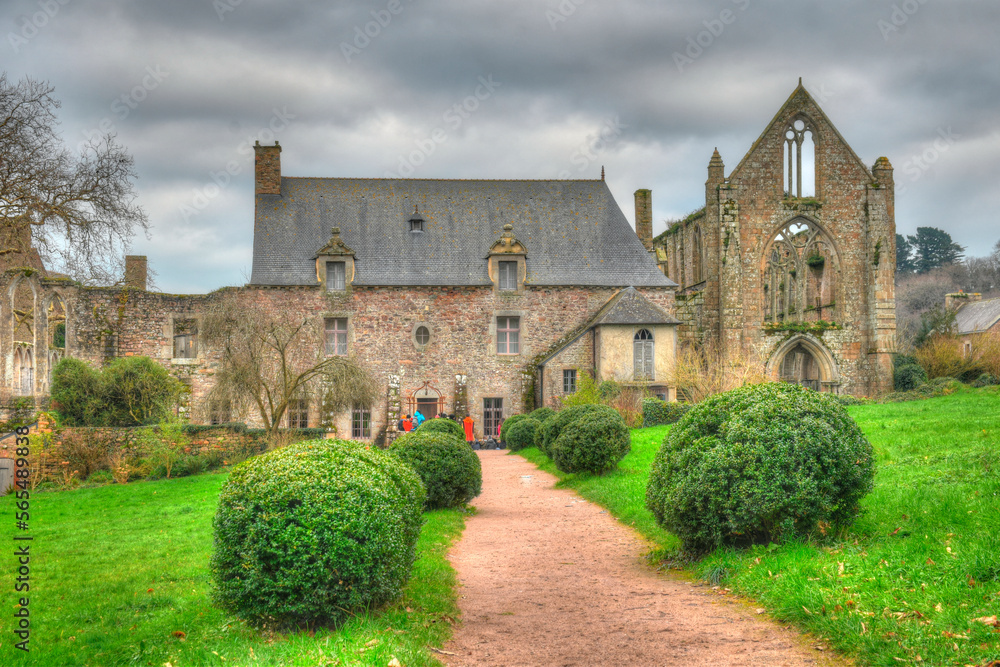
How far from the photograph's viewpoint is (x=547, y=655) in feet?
18.7

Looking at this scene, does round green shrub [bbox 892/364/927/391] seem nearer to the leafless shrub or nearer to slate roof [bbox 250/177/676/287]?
the leafless shrub

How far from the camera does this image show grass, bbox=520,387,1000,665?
505 centimetres

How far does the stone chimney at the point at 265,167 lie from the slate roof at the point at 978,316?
1652 inches

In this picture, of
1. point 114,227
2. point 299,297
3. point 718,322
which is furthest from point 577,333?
point 114,227

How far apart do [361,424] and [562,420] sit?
13566 mm

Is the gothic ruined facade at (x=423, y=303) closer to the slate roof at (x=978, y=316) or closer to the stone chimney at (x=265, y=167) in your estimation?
the stone chimney at (x=265, y=167)

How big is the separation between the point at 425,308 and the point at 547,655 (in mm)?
24454

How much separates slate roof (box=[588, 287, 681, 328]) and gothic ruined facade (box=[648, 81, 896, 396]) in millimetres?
2305

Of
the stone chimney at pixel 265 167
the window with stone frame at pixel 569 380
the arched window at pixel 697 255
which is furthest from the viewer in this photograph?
the arched window at pixel 697 255

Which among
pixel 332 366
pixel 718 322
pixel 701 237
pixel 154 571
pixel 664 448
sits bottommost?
pixel 154 571

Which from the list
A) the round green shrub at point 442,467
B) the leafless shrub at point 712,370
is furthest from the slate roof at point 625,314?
the round green shrub at point 442,467

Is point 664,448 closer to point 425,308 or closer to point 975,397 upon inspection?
point 975,397

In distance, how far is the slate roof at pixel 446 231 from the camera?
1182 inches

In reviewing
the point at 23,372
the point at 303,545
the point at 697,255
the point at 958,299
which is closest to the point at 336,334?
the point at 23,372
